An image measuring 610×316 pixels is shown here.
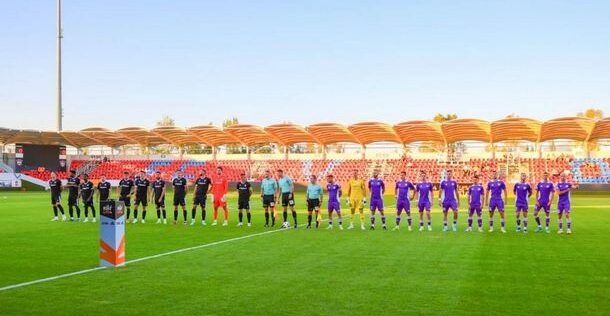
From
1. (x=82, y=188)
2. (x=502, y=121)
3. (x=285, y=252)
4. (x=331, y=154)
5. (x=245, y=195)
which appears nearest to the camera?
(x=285, y=252)

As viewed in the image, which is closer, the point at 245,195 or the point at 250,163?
the point at 245,195

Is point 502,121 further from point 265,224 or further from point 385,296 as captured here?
point 385,296

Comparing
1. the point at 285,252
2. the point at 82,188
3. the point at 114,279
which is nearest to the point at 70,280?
the point at 114,279

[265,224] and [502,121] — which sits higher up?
[502,121]

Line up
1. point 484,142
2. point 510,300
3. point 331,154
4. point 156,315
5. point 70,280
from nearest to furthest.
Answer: point 156,315 < point 510,300 < point 70,280 < point 484,142 < point 331,154

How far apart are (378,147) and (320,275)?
5174 cm

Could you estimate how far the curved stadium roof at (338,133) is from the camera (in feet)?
167

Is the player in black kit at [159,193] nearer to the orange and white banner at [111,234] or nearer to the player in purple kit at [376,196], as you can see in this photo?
the player in purple kit at [376,196]

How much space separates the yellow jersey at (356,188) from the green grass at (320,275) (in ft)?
9.21

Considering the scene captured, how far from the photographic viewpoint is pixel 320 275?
10.6 meters

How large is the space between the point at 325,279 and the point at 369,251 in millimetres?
3999

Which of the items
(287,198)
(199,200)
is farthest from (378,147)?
(287,198)

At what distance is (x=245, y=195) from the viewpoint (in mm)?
21344

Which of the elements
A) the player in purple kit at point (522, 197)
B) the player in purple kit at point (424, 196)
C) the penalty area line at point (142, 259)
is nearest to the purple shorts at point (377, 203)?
the player in purple kit at point (424, 196)
